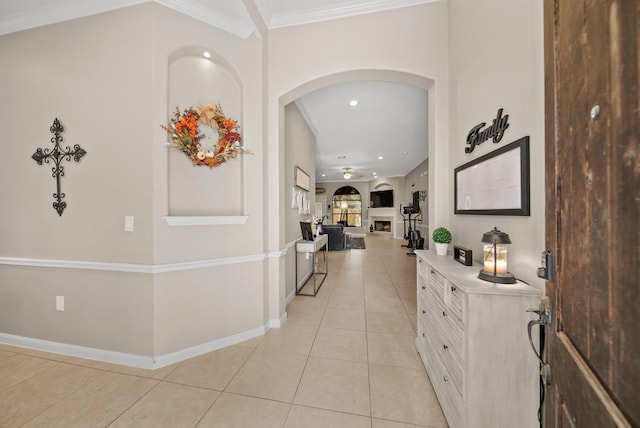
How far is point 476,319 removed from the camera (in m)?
1.19

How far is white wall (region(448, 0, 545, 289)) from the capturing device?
1.22 m

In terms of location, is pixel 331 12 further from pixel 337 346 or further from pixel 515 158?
pixel 337 346

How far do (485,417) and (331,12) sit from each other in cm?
350

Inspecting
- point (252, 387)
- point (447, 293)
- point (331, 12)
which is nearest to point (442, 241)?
point (447, 293)

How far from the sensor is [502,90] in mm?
1495

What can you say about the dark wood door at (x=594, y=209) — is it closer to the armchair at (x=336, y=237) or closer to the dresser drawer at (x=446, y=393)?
the dresser drawer at (x=446, y=393)

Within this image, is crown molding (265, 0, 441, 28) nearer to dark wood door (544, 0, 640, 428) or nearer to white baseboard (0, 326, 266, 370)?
dark wood door (544, 0, 640, 428)

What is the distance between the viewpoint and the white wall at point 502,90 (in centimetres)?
122

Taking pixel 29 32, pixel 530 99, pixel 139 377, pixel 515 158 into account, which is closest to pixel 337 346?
pixel 139 377

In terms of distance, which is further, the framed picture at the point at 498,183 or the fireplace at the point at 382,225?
the fireplace at the point at 382,225

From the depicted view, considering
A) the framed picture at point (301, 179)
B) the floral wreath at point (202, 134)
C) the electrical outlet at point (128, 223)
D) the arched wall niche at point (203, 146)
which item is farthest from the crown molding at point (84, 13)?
the framed picture at point (301, 179)

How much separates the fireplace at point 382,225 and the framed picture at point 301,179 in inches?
307

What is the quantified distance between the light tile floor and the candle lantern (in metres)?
1.00

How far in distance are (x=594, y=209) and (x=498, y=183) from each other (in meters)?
1.18
